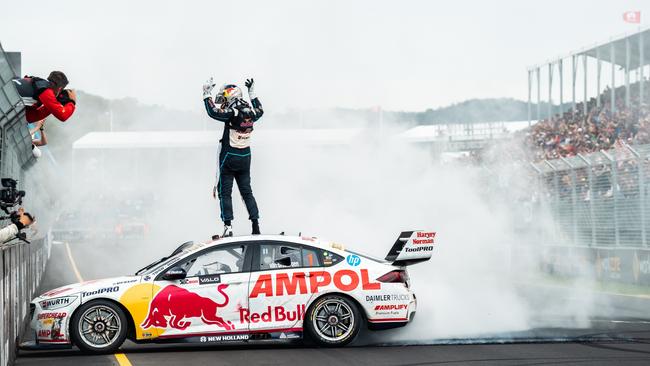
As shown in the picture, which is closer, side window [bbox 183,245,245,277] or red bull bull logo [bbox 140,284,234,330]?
red bull bull logo [bbox 140,284,234,330]

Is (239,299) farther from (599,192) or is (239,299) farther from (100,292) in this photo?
(599,192)

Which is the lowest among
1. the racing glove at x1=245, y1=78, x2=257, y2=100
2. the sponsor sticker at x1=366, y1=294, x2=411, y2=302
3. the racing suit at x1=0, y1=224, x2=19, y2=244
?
the sponsor sticker at x1=366, y1=294, x2=411, y2=302

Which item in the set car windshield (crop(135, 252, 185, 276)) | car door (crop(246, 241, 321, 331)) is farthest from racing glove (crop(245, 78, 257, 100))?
car windshield (crop(135, 252, 185, 276))

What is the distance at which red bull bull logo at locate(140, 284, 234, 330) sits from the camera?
1168cm

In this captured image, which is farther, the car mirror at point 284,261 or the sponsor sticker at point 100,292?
the car mirror at point 284,261

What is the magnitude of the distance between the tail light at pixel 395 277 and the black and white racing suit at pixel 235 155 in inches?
106

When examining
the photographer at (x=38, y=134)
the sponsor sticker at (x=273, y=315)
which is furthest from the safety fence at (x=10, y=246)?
the sponsor sticker at (x=273, y=315)

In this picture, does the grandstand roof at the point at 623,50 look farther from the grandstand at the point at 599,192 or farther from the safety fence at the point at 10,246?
the safety fence at the point at 10,246

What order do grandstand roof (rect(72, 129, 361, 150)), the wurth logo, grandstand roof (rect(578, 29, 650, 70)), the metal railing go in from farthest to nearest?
grandstand roof (rect(578, 29, 650, 70)), the metal railing, grandstand roof (rect(72, 129, 361, 150)), the wurth logo

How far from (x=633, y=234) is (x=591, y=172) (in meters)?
1.99

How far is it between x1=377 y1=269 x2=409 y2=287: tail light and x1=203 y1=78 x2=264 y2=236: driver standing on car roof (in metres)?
2.51

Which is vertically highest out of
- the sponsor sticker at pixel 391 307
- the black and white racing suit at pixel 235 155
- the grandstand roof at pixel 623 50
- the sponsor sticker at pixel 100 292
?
the grandstand roof at pixel 623 50

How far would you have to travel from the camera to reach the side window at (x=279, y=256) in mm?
12180

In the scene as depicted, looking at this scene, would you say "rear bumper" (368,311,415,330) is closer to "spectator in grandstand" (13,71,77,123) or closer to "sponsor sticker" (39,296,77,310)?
"sponsor sticker" (39,296,77,310)
